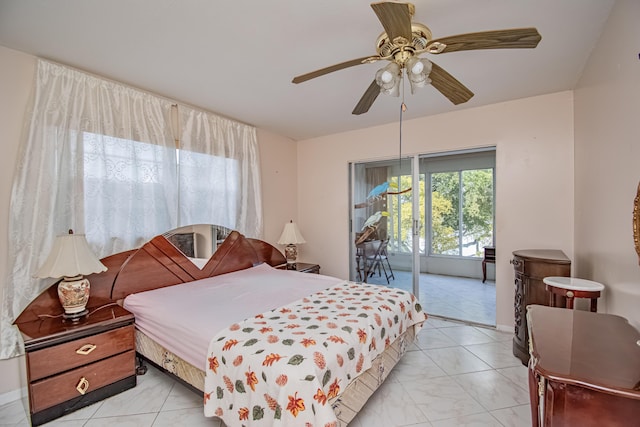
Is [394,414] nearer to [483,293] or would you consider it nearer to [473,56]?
[473,56]

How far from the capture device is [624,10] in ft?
4.94

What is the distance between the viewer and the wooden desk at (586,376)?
2.62ft

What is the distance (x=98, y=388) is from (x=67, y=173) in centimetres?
160

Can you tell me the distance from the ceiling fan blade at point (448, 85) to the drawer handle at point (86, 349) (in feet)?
9.15

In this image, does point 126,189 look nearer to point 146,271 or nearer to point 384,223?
point 146,271

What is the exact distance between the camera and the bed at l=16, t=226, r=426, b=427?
4.50 ft

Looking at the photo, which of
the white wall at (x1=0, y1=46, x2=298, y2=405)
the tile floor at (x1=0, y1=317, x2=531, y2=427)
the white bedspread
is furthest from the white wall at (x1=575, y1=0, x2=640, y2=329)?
the white wall at (x1=0, y1=46, x2=298, y2=405)

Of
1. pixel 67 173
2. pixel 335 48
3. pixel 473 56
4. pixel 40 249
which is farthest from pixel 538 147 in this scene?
pixel 40 249

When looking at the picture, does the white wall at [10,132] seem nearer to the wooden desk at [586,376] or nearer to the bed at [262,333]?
the bed at [262,333]

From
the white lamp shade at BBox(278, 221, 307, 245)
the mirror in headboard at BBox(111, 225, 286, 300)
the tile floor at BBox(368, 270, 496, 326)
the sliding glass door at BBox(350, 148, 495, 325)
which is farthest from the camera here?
the white lamp shade at BBox(278, 221, 307, 245)

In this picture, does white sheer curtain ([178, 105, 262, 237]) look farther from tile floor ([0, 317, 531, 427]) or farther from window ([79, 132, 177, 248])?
tile floor ([0, 317, 531, 427])

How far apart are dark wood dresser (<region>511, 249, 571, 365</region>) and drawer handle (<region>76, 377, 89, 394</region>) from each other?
327 centimetres

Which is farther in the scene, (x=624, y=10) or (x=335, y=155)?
(x=335, y=155)

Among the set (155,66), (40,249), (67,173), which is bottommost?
(40,249)
